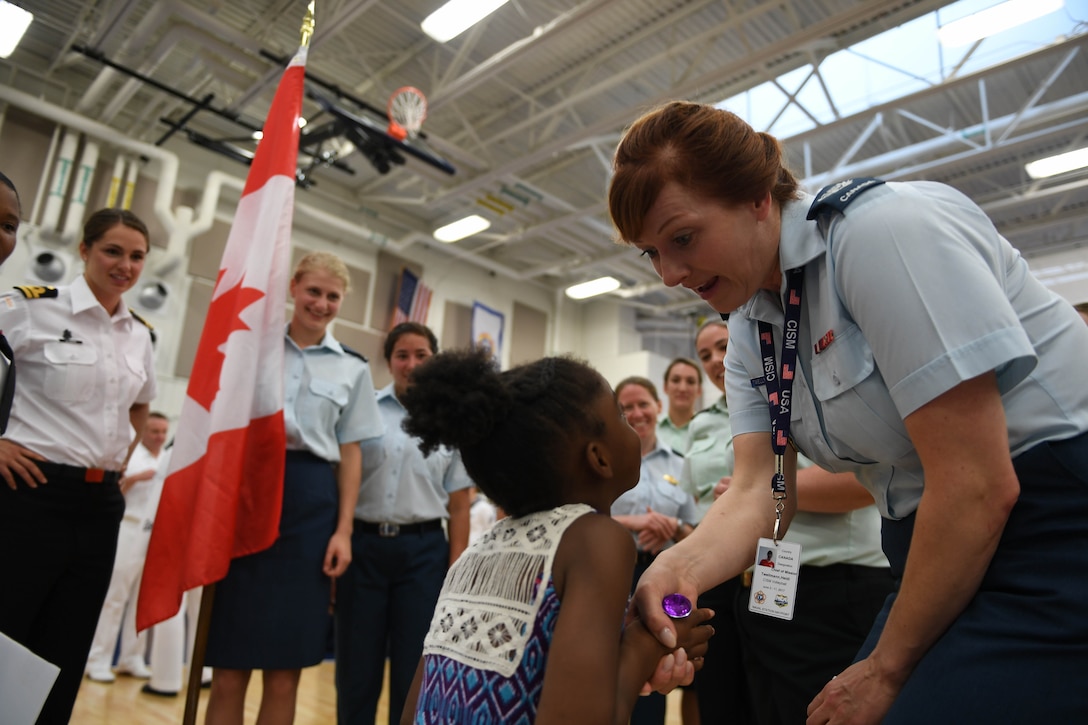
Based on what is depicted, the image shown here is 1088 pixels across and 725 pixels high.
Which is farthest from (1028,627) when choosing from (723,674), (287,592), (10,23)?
(10,23)

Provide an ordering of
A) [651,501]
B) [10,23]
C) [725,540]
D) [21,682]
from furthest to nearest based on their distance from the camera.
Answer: [10,23], [651,501], [21,682], [725,540]

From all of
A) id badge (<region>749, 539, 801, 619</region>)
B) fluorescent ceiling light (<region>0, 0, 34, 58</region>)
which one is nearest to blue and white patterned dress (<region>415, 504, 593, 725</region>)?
id badge (<region>749, 539, 801, 619</region>)

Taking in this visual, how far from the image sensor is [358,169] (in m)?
9.26

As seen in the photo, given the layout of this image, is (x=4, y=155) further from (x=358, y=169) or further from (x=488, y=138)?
(x=488, y=138)

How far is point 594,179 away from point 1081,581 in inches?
347

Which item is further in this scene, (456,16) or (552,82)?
(552,82)

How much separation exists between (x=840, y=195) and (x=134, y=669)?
5.61m

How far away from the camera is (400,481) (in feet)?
9.01

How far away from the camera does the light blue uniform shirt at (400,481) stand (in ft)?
8.81

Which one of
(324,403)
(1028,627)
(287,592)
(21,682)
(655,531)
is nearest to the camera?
(1028,627)

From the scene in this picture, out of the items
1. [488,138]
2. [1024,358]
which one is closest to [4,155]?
[488,138]

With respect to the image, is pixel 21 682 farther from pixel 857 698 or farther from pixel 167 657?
pixel 167 657

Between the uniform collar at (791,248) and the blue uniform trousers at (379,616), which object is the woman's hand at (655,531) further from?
the uniform collar at (791,248)

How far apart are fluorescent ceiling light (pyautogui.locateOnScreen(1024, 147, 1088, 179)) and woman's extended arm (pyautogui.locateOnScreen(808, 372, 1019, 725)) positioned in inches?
297
